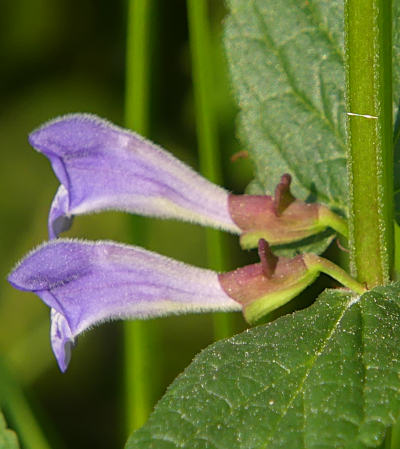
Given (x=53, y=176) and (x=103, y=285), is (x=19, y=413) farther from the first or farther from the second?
(x=53, y=176)

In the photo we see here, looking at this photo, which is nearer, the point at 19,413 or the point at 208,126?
the point at 19,413

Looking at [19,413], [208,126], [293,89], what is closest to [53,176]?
[208,126]

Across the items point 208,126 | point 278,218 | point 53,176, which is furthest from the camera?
point 53,176

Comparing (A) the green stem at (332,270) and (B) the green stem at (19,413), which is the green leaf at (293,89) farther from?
(B) the green stem at (19,413)

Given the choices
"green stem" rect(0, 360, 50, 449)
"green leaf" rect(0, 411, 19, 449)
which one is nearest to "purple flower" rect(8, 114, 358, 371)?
"green leaf" rect(0, 411, 19, 449)

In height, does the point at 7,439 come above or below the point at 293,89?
below

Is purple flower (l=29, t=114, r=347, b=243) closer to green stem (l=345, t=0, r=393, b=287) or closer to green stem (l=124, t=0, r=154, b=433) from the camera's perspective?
green stem (l=345, t=0, r=393, b=287)

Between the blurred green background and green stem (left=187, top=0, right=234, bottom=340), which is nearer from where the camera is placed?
green stem (left=187, top=0, right=234, bottom=340)
